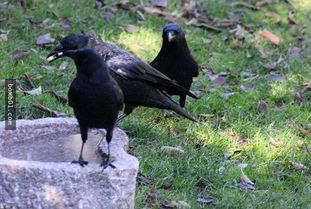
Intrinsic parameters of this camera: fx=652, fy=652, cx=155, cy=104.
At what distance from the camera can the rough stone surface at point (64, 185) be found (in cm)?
405

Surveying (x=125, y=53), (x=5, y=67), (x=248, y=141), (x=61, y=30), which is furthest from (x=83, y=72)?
(x=61, y=30)

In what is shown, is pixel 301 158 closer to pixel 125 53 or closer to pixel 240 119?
pixel 240 119

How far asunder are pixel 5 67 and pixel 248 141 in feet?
8.97

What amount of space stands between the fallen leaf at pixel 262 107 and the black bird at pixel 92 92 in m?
2.92

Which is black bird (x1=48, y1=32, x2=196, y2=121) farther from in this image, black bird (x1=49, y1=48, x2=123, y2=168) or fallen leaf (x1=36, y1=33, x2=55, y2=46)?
fallen leaf (x1=36, y1=33, x2=55, y2=46)

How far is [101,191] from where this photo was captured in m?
4.20

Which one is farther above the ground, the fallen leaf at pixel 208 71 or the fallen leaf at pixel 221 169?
the fallen leaf at pixel 221 169

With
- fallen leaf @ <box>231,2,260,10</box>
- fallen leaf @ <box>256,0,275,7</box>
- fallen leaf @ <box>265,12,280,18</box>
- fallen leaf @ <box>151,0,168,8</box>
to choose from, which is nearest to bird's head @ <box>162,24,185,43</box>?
fallen leaf @ <box>151,0,168,8</box>

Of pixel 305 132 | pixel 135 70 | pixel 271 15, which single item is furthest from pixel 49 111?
pixel 271 15

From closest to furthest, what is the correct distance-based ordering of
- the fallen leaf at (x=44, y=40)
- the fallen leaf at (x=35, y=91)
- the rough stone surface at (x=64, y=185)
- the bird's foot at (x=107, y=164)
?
1. the rough stone surface at (x=64, y=185)
2. the bird's foot at (x=107, y=164)
3. the fallen leaf at (x=35, y=91)
4. the fallen leaf at (x=44, y=40)

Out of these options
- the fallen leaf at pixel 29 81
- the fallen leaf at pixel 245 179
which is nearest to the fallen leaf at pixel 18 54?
the fallen leaf at pixel 29 81

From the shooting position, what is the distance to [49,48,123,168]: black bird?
4.23 metres

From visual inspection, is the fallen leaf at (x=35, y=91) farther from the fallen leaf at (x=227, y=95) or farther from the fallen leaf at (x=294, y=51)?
the fallen leaf at (x=294, y=51)

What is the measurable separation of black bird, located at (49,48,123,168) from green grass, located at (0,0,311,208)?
736 mm
